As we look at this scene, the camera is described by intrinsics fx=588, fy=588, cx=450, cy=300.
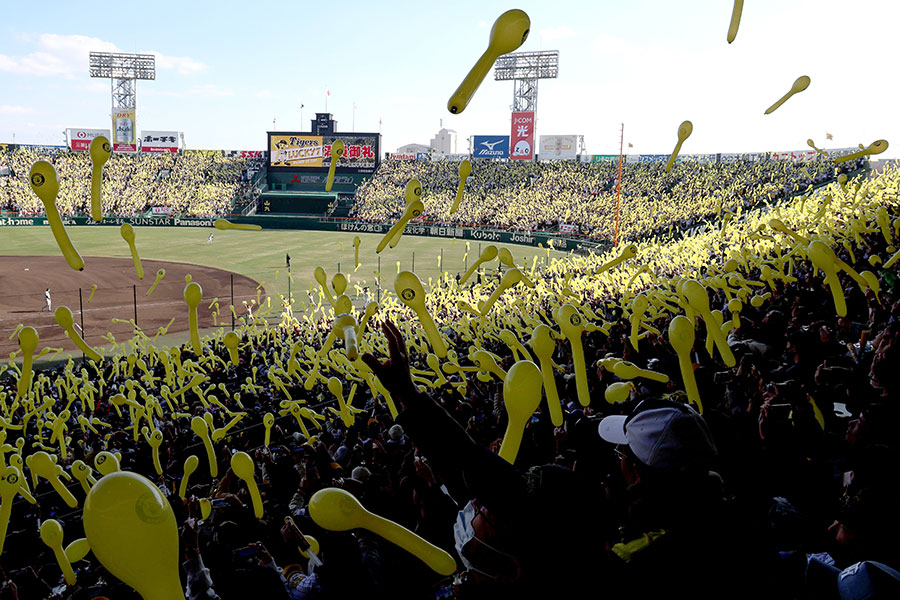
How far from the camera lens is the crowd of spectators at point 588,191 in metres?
29.4

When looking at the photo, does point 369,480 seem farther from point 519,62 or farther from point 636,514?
point 519,62

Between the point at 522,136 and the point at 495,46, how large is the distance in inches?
2203

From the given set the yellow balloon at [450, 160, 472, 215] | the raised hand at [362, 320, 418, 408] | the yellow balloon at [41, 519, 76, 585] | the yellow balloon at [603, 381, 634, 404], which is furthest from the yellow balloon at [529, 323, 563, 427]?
the yellow balloon at [41, 519, 76, 585]

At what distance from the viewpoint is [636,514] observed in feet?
5.56

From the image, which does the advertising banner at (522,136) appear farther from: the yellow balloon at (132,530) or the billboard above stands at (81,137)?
the yellow balloon at (132,530)

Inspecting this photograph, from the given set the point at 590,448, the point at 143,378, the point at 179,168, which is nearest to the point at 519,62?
the point at 179,168

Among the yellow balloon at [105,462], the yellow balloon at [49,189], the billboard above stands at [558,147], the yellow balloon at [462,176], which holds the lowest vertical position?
the yellow balloon at [105,462]

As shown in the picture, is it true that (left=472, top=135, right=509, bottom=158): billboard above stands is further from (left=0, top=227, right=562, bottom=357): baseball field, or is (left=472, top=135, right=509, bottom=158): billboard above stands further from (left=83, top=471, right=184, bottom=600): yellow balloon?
(left=83, top=471, right=184, bottom=600): yellow balloon

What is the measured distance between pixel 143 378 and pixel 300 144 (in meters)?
47.0

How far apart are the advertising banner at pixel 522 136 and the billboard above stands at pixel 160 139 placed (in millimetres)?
36004

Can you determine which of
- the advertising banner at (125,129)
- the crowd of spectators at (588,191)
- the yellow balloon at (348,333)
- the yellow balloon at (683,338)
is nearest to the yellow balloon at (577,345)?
the yellow balloon at (683,338)

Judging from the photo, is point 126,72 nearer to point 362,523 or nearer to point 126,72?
point 126,72

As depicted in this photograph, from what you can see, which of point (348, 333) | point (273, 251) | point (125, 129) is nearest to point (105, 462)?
point (348, 333)

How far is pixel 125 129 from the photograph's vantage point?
59.4 metres
